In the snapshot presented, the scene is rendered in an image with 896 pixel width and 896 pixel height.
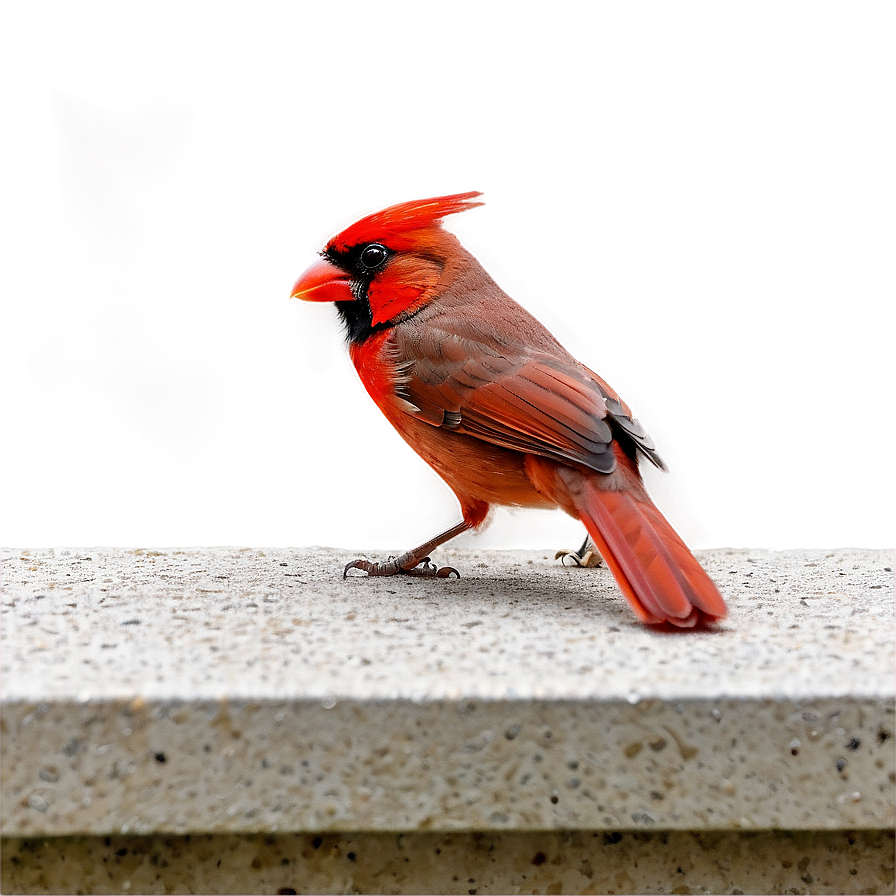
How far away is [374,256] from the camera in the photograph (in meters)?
2.51

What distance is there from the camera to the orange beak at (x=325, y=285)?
2523 mm

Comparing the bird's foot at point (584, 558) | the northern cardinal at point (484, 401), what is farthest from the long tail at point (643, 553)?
the bird's foot at point (584, 558)

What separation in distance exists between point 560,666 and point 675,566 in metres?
0.43

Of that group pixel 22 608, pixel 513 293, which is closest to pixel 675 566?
pixel 513 293

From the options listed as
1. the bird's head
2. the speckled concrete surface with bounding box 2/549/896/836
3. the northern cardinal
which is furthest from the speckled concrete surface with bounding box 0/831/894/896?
the bird's head

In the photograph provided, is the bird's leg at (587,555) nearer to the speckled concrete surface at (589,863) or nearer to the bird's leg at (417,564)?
the bird's leg at (417,564)

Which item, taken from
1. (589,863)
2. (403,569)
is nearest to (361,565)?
(403,569)

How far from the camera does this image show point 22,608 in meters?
1.99

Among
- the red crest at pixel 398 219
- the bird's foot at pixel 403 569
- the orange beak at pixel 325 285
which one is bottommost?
the bird's foot at pixel 403 569

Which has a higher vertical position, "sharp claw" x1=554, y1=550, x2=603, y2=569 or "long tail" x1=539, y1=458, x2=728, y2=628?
"long tail" x1=539, y1=458, x2=728, y2=628

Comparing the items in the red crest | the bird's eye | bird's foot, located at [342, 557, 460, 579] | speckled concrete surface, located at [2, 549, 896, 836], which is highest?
the red crest

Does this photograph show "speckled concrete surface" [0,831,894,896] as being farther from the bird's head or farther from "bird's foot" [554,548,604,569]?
the bird's head

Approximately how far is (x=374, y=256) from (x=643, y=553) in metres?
1.08

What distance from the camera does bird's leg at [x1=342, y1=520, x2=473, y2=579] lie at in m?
2.55
